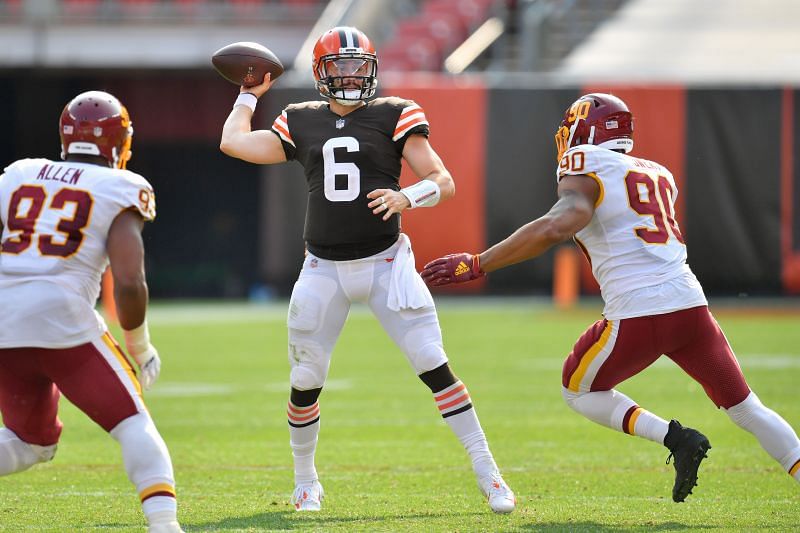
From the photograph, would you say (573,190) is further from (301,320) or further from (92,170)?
(92,170)

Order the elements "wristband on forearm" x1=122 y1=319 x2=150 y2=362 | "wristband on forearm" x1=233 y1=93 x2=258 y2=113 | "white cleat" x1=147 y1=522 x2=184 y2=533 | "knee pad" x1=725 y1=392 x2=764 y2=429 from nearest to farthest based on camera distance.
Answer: "white cleat" x1=147 y1=522 x2=184 y2=533 → "wristband on forearm" x1=122 y1=319 x2=150 y2=362 → "knee pad" x1=725 y1=392 x2=764 y2=429 → "wristband on forearm" x1=233 y1=93 x2=258 y2=113

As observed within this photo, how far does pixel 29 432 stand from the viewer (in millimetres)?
4215

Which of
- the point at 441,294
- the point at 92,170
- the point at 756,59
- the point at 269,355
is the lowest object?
the point at 441,294

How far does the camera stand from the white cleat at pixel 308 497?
195 inches

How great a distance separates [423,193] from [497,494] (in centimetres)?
119

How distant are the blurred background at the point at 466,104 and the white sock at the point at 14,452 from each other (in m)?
10.7

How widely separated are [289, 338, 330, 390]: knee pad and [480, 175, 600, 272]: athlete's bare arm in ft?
2.57

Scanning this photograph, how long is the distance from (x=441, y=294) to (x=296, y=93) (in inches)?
142

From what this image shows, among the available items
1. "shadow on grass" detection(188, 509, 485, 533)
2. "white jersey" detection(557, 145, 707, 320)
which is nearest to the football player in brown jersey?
"shadow on grass" detection(188, 509, 485, 533)

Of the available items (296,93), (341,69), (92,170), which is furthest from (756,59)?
(92,170)

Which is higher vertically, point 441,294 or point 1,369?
point 1,369

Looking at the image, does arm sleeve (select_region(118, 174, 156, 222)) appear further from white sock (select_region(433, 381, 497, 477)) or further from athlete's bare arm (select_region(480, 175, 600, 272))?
white sock (select_region(433, 381, 497, 477))

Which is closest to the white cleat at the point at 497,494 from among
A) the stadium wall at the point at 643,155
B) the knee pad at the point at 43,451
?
the knee pad at the point at 43,451

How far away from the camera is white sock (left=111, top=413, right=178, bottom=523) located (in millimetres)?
3920
